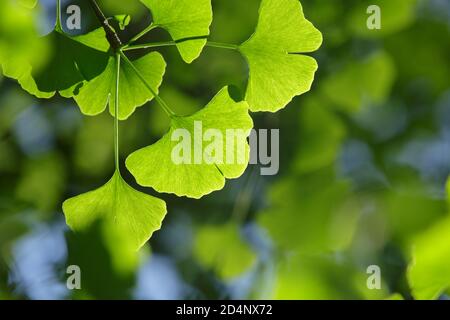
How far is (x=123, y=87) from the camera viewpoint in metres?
0.44

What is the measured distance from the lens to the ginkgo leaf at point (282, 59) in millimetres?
428

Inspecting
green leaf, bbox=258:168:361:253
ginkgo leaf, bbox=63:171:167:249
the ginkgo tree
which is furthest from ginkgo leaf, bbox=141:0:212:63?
green leaf, bbox=258:168:361:253

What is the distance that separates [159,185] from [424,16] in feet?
2.16

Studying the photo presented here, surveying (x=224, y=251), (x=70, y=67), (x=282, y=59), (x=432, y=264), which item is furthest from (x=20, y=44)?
(x=224, y=251)

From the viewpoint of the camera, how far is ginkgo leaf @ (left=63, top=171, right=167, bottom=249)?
1.44 ft

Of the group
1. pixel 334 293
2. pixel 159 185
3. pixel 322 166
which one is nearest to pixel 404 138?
pixel 322 166

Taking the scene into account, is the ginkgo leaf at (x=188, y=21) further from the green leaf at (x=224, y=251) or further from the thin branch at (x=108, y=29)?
the green leaf at (x=224, y=251)

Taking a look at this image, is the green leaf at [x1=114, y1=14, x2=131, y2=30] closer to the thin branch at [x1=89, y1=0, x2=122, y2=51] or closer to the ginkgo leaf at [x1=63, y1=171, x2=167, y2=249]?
the thin branch at [x1=89, y1=0, x2=122, y2=51]

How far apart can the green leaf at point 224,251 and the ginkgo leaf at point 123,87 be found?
1.60 ft

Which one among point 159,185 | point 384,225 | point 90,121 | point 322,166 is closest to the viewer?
point 159,185

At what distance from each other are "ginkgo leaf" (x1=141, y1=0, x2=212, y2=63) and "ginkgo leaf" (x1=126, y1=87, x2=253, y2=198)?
0.13 ft

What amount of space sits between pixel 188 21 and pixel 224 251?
0.58 meters

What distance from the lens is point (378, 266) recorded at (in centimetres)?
85
